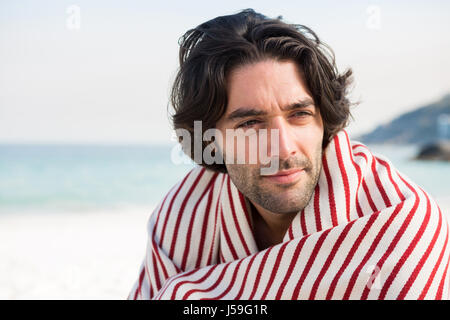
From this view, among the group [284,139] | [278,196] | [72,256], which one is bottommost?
Result: [72,256]

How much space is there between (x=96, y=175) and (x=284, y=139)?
16121 mm

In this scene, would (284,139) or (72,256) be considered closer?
(284,139)

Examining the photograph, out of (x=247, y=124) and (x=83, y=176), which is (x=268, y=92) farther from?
(x=83, y=176)

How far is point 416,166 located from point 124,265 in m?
13.4

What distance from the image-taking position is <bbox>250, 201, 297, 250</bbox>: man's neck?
177 cm

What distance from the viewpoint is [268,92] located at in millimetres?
1563

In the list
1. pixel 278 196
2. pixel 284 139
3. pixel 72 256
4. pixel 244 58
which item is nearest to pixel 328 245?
pixel 278 196

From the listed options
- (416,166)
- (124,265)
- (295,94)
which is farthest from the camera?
(416,166)

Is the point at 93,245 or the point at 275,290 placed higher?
the point at 275,290

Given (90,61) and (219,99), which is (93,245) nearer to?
(219,99)

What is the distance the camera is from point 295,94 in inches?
63.2

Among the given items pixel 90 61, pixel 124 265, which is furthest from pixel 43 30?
pixel 124 265

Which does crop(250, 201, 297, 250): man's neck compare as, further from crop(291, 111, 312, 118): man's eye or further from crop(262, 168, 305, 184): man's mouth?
crop(291, 111, 312, 118): man's eye

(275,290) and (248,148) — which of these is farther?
(248,148)
